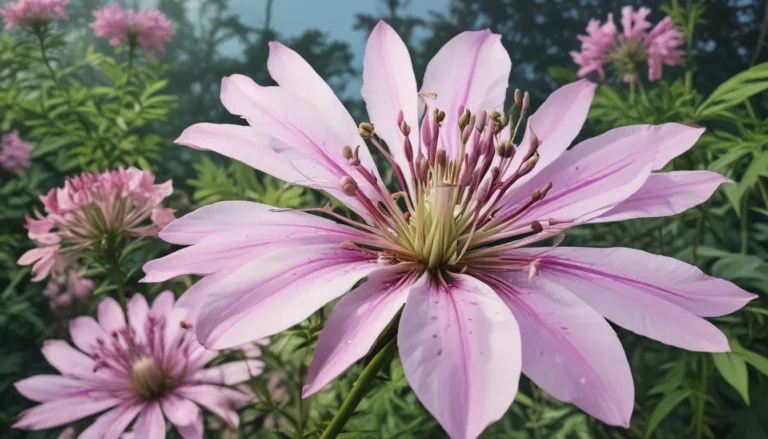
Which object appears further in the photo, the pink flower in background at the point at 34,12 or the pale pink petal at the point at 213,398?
the pink flower in background at the point at 34,12

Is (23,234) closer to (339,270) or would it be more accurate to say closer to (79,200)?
(79,200)

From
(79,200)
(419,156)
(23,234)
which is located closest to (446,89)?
(419,156)

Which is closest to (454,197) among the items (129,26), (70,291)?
(70,291)

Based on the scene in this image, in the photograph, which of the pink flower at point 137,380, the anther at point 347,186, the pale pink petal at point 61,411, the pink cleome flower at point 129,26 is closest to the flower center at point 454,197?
the anther at point 347,186

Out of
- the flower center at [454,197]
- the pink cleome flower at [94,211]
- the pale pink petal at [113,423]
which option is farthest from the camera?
the pink cleome flower at [94,211]

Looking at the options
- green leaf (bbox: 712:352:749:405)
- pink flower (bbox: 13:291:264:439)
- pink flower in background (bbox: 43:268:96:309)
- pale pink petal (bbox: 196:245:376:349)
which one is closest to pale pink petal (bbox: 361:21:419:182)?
pale pink petal (bbox: 196:245:376:349)

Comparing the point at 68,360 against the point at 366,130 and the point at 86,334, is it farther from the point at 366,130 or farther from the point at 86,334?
the point at 366,130

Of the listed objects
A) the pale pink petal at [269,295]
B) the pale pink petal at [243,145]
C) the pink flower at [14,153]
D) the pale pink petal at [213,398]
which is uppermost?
the pink flower at [14,153]

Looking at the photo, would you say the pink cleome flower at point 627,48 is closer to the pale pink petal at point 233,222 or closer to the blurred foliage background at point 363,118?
the blurred foliage background at point 363,118
